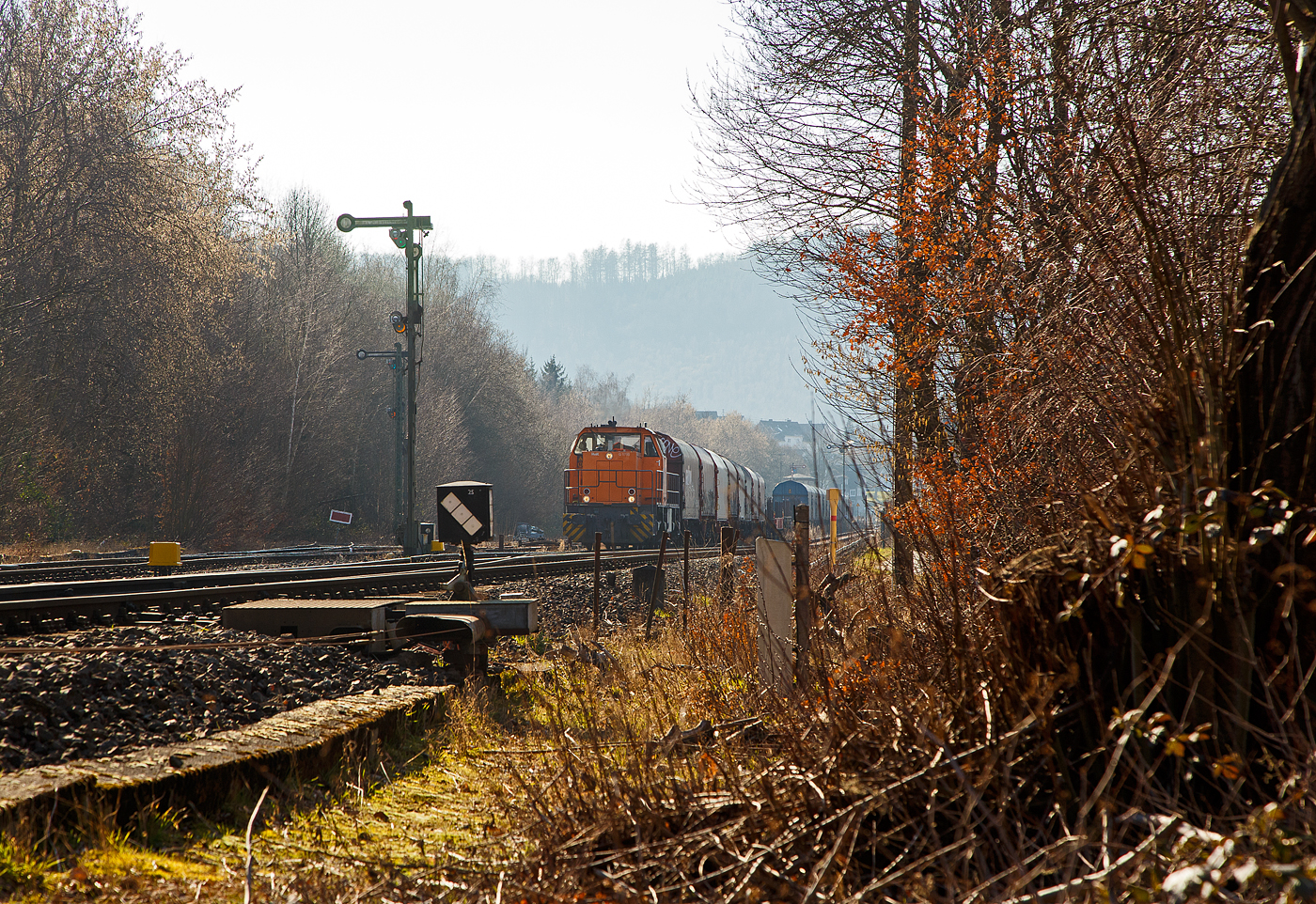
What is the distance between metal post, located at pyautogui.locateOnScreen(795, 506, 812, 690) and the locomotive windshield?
2314cm

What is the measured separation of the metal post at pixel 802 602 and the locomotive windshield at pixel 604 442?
2314cm

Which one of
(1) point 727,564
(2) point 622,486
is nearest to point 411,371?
(2) point 622,486

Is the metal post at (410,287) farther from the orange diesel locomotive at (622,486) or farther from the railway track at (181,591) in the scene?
the orange diesel locomotive at (622,486)

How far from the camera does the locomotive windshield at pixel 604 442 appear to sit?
28.6 m

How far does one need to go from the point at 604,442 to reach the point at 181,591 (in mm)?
19721

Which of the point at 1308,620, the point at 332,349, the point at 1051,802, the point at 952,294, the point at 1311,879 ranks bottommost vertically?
the point at 1051,802

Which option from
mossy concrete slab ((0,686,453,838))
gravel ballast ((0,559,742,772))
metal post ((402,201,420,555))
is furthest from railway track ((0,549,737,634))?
metal post ((402,201,420,555))

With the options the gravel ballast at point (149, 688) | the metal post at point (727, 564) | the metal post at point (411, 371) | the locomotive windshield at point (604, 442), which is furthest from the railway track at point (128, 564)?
the metal post at point (727, 564)

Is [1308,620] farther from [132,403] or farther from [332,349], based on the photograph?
[332,349]

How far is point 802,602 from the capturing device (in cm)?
473

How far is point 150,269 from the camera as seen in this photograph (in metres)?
26.2

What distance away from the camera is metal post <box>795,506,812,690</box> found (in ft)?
12.5

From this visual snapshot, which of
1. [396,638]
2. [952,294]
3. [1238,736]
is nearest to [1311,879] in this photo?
[1238,736]

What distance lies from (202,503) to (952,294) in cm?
2513
